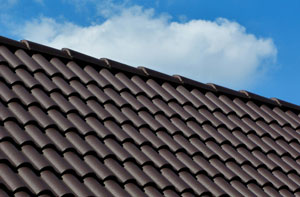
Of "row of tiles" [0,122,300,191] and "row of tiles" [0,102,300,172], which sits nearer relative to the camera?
"row of tiles" [0,122,300,191]

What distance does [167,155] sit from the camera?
659cm

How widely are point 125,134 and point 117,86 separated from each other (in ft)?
3.84

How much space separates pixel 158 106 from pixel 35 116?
189 cm

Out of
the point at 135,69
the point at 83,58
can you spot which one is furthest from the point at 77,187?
the point at 135,69

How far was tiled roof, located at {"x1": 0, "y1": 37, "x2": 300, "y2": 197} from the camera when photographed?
221 inches

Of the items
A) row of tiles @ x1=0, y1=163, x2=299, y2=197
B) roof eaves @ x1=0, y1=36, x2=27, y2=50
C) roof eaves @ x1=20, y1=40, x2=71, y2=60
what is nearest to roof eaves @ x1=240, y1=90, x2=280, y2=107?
roof eaves @ x1=20, y1=40, x2=71, y2=60

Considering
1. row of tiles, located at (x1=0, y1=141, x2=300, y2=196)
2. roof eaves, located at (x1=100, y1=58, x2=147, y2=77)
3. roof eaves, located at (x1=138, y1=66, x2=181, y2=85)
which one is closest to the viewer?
row of tiles, located at (x1=0, y1=141, x2=300, y2=196)

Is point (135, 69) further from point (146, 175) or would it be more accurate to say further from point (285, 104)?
point (285, 104)

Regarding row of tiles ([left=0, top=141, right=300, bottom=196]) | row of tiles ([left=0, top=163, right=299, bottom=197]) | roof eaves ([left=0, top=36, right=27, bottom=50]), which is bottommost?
row of tiles ([left=0, top=163, right=299, bottom=197])

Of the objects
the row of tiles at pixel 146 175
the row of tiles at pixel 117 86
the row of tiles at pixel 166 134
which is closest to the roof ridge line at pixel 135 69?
the row of tiles at pixel 117 86

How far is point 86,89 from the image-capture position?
282 inches

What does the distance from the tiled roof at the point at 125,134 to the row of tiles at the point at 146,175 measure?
0.01 metres

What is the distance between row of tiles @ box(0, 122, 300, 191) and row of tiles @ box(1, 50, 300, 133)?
86 centimetres

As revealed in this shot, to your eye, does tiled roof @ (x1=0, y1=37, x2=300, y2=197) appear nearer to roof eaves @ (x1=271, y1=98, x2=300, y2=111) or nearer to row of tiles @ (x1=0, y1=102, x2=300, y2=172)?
row of tiles @ (x1=0, y1=102, x2=300, y2=172)
